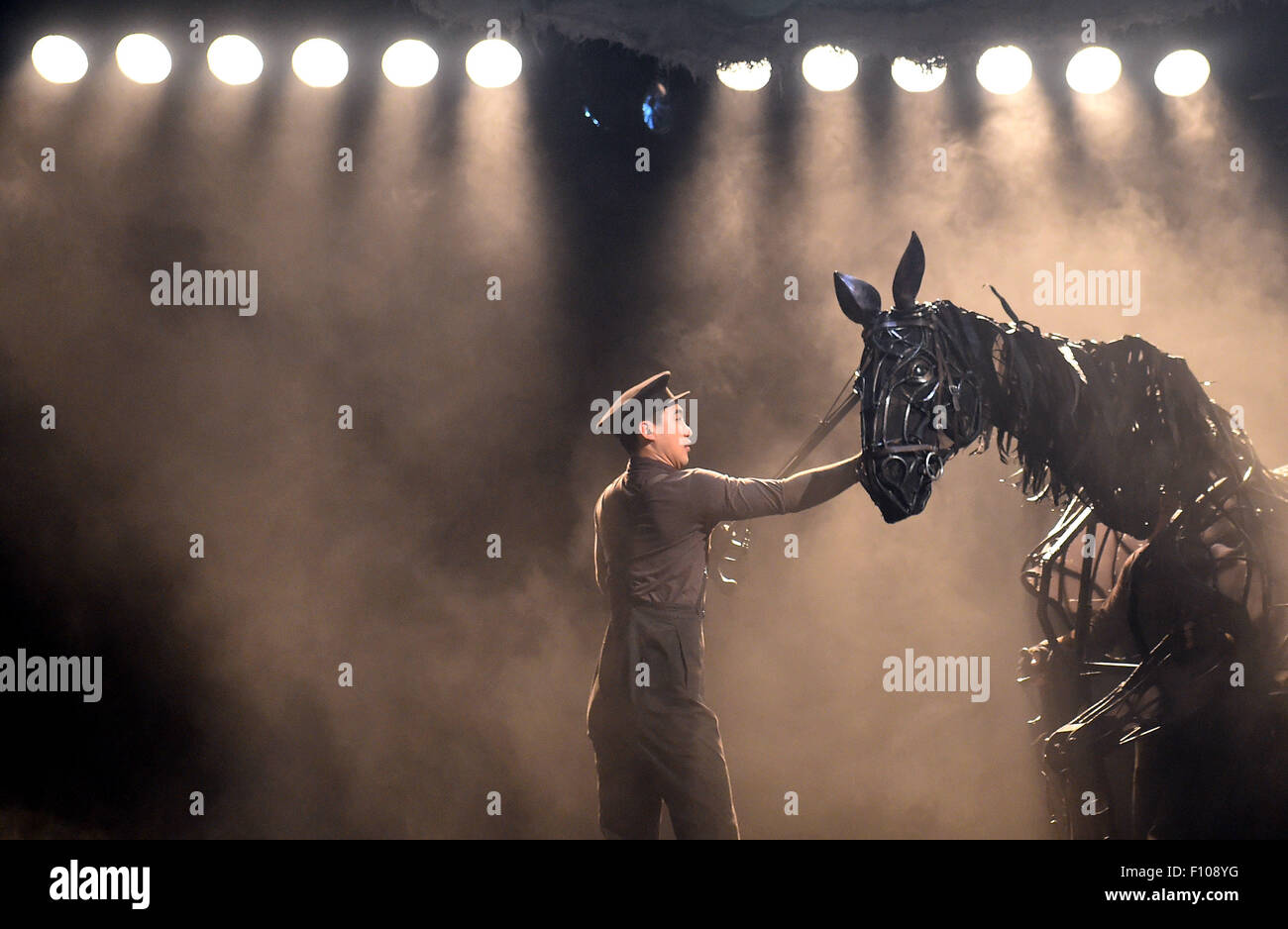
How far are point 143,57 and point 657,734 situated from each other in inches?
148

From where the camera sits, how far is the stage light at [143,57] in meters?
4.56

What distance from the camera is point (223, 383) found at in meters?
5.04

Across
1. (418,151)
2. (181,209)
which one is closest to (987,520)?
(418,151)

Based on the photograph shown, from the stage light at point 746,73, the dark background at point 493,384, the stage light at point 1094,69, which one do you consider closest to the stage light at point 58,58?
the dark background at point 493,384

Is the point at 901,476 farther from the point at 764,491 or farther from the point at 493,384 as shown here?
the point at 493,384

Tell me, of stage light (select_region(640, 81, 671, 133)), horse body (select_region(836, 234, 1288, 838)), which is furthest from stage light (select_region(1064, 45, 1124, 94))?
horse body (select_region(836, 234, 1288, 838))

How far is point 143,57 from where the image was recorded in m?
4.57

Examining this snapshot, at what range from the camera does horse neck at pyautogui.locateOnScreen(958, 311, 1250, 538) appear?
110 inches

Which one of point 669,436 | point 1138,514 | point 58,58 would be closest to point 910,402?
point 1138,514

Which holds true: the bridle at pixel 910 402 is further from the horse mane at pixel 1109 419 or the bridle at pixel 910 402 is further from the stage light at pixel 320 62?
the stage light at pixel 320 62

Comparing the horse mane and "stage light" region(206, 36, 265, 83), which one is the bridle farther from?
"stage light" region(206, 36, 265, 83)

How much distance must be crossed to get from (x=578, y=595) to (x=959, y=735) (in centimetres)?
202

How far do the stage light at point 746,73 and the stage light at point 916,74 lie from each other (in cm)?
60
